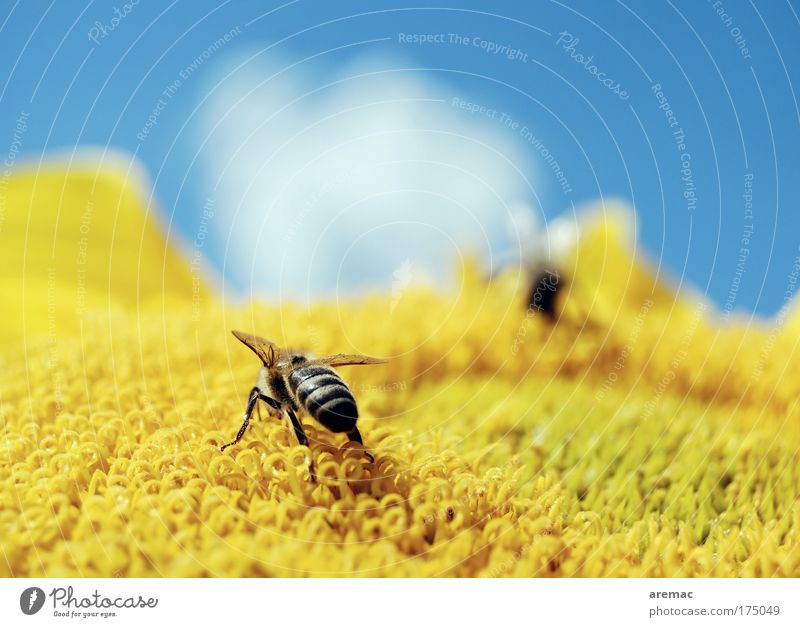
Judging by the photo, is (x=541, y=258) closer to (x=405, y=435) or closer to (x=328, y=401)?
(x=405, y=435)

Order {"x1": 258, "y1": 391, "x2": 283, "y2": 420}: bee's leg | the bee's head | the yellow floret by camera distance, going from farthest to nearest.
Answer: the bee's head → {"x1": 258, "y1": 391, "x2": 283, "y2": 420}: bee's leg → the yellow floret

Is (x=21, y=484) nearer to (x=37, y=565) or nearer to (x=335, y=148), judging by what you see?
(x=37, y=565)

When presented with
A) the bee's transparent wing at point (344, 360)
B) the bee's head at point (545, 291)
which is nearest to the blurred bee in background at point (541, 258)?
the bee's head at point (545, 291)

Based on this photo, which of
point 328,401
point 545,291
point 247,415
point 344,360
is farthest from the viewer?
point 545,291

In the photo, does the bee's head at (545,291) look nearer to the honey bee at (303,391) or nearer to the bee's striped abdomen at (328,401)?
the honey bee at (303,391)

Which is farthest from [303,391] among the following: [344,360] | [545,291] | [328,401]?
[545,291]

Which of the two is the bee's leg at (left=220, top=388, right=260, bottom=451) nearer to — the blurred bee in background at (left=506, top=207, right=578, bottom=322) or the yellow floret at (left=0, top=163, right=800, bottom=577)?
the yellow floret at (left=0, top=163, right=800, bottom=577)

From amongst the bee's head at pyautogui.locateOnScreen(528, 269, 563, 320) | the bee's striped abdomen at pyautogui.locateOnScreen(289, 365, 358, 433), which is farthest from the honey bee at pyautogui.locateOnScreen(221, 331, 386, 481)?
the bee's head at pyautogui.locateOnScreen(528, 269, 563, 320)
